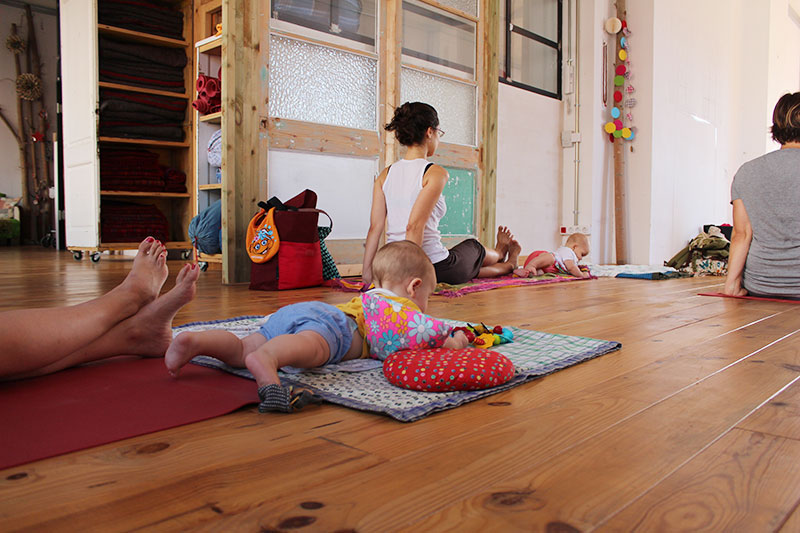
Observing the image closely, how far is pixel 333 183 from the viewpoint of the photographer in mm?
3850

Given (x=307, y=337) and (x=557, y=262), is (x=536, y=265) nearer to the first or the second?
(x=557, y=262)

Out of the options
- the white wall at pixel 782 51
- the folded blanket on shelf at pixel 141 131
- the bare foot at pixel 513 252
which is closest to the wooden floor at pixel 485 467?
the bare foot at pixel 513 252

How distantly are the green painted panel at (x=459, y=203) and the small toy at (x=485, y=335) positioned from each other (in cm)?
287

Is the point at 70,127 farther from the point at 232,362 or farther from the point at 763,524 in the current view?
the point at 763,524

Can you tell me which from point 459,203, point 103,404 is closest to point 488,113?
point 459,203

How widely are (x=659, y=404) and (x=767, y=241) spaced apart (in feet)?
6.96

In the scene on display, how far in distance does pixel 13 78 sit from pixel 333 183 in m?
6.92

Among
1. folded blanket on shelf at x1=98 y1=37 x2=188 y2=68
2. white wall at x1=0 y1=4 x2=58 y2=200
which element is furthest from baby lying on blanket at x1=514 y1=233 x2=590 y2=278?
white wall at x1=0 y1=4 x2=58 y2=200

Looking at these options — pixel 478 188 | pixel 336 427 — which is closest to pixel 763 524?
pixel 336 427

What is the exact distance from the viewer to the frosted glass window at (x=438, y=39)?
434 cm

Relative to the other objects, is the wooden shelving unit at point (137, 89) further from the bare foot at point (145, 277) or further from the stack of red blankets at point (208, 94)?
the bare foot at point (145, 277)

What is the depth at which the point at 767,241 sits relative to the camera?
277 cm

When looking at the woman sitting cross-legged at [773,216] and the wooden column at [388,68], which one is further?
the wooden column at [388,68]

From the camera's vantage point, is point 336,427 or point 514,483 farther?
point 336,427
